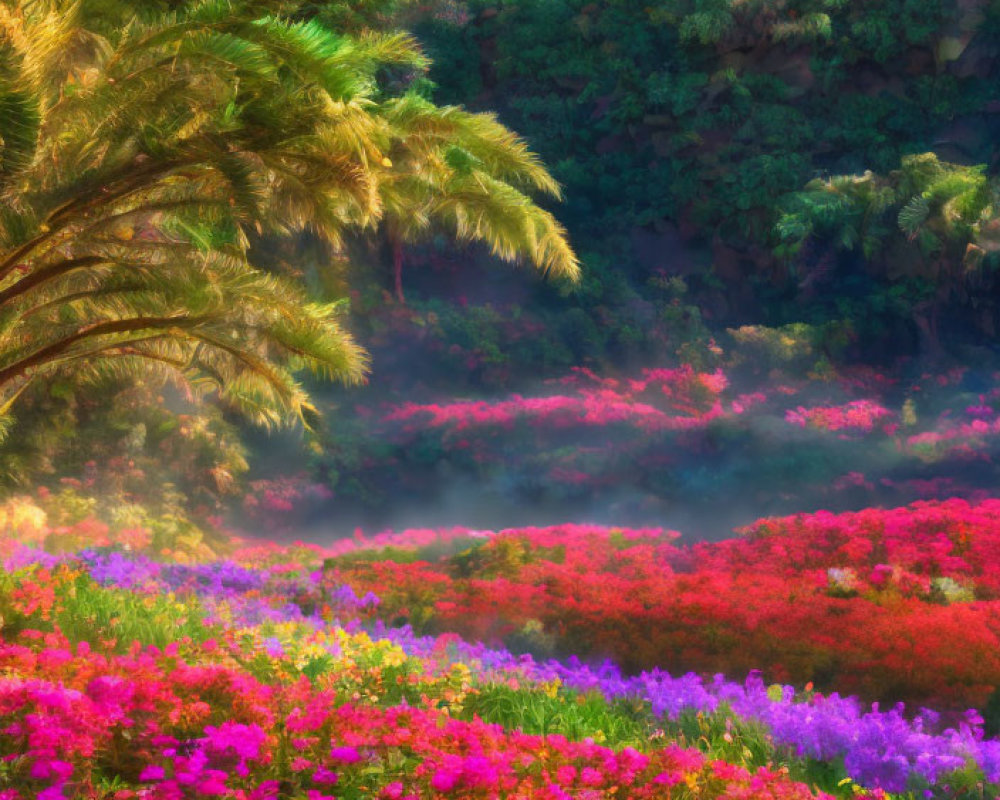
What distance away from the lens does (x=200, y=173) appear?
795 centimetres

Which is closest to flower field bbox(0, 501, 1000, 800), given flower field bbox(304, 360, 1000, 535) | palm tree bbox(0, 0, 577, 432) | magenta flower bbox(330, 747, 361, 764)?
magenta flower bbox(330, 747, 361, 764)

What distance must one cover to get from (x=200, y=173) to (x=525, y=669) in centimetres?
469

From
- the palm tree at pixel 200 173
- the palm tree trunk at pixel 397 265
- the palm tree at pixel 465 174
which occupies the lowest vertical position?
the palm tree at pixel 200 173

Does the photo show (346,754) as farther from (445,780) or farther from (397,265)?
(397,265)

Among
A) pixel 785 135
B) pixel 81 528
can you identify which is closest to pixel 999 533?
pixel 81 528

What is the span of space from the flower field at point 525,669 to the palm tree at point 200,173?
7.61 feet

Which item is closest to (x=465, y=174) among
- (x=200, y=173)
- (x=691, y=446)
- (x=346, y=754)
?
(x=200, y=173)

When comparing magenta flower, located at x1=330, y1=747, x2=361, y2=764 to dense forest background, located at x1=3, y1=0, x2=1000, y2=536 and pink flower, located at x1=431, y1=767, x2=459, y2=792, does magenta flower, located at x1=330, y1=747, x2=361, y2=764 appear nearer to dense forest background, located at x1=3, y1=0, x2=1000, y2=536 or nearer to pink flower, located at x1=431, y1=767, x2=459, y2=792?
pink flower, located at x1=431, y1=767, x2=459, y2=792

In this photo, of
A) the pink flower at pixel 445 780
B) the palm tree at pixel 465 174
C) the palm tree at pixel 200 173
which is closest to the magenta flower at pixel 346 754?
the pink flower at pixel 445 780

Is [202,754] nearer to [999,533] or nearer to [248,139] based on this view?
[248,139]

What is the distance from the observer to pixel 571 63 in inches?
1088

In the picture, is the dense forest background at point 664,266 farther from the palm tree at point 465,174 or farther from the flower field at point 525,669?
the palm tree at point 465,174

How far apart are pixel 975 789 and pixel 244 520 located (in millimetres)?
14226

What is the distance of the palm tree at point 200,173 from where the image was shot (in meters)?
6.45
